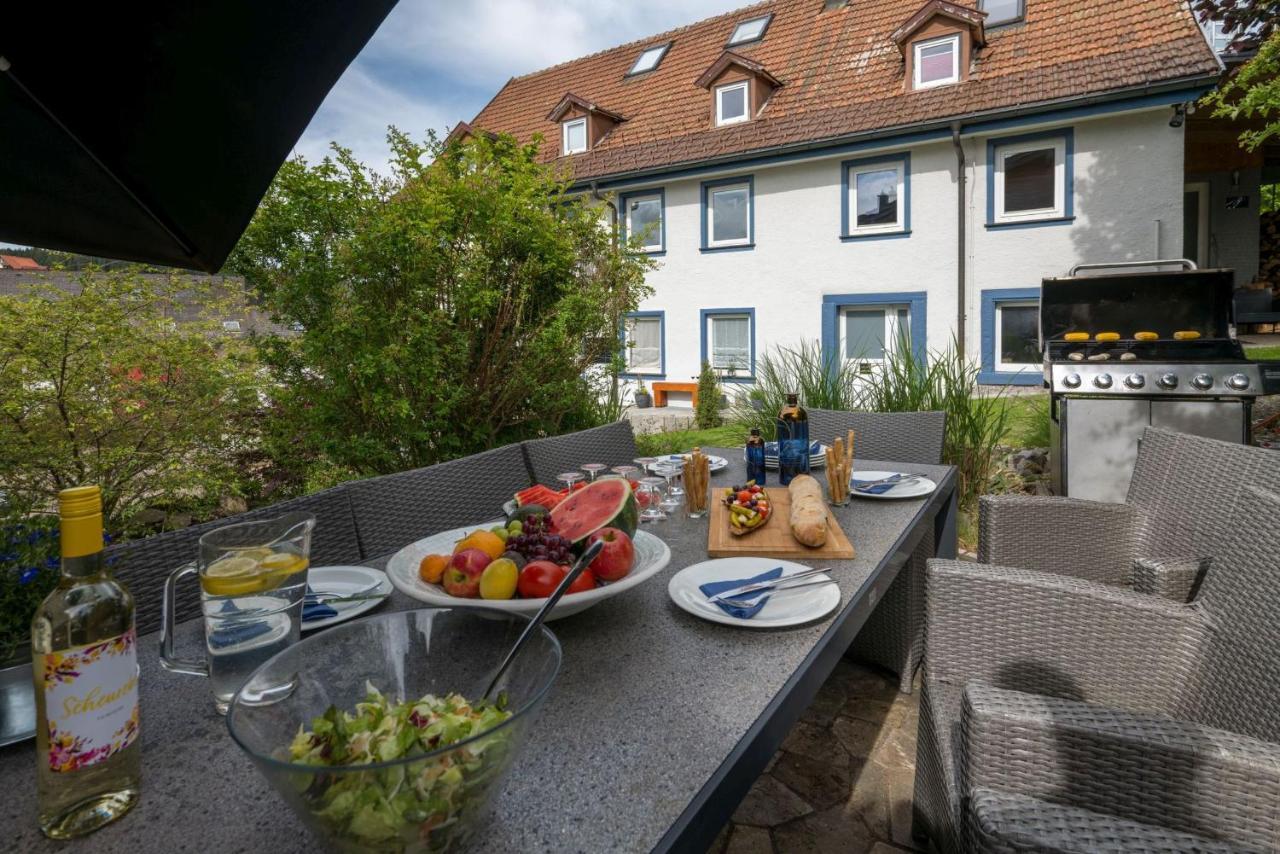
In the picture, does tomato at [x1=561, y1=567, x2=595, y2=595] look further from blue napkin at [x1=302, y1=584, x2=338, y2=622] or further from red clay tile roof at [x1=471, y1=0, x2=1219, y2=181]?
red clay tile roof at [x1=471, y1=0, x2=1219, y2=181]

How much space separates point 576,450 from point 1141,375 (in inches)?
139

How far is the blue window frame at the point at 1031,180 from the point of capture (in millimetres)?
8688

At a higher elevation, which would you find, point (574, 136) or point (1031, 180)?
point (574, 136)

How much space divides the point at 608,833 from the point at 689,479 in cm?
124

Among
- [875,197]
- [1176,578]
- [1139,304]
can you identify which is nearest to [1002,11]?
[875,197]

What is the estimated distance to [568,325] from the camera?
4043 mm

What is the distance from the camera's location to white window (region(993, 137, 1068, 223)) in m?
8.77

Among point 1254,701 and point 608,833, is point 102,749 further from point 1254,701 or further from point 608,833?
point 1254,701

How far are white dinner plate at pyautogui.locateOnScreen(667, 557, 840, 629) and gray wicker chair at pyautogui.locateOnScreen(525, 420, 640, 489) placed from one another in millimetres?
1124

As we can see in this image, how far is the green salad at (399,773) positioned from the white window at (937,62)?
1124 cm

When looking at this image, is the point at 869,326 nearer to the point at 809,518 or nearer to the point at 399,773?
the point at 809,518

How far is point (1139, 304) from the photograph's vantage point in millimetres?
4801

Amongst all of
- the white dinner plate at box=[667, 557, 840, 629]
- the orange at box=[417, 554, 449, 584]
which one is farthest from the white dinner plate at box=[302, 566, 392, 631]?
the white dinner plate at box=[667, 557, 840, 629]

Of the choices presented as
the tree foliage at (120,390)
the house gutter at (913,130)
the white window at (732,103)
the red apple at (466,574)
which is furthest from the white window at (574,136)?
the red apple at (466,574)
